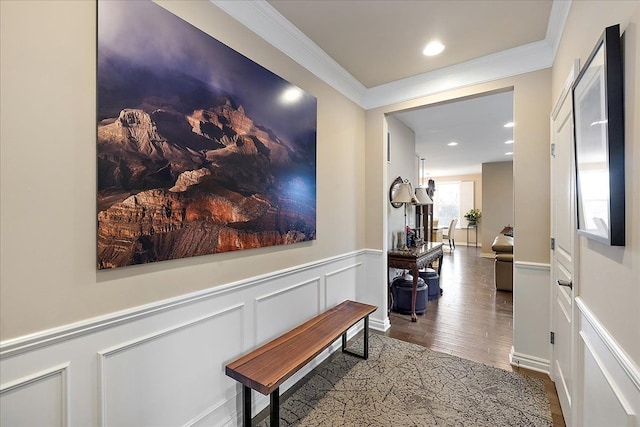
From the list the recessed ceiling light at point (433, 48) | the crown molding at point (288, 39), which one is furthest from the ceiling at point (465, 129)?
the crown molding at point (288, 39)

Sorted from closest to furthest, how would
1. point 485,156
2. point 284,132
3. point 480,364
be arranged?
point 284,132, point 480,364, point 485,156

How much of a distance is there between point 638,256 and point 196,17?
7.05 ft

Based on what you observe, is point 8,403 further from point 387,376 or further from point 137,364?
point 387,376

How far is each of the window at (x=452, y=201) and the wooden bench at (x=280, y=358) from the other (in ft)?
30.9

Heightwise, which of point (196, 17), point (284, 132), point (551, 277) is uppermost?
point (196, 17)

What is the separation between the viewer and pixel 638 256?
0.82 meters

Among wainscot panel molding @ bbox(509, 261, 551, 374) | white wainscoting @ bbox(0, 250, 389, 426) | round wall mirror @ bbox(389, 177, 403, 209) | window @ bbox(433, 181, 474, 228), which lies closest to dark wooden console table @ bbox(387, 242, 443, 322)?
round wall mirror @ bbox(389, 177, 403, 209)

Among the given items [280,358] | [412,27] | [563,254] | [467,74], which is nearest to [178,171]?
[280,358]

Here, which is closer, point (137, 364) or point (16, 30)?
point (16, 30)

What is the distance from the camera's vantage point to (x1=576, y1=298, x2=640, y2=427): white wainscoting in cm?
83

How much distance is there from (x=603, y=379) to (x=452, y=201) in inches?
421

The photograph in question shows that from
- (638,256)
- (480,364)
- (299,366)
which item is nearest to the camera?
(638,256)

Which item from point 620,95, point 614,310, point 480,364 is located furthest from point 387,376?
point 620,95

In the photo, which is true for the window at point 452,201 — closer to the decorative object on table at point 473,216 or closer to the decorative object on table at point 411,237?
the decorative object on table at point 473,216
